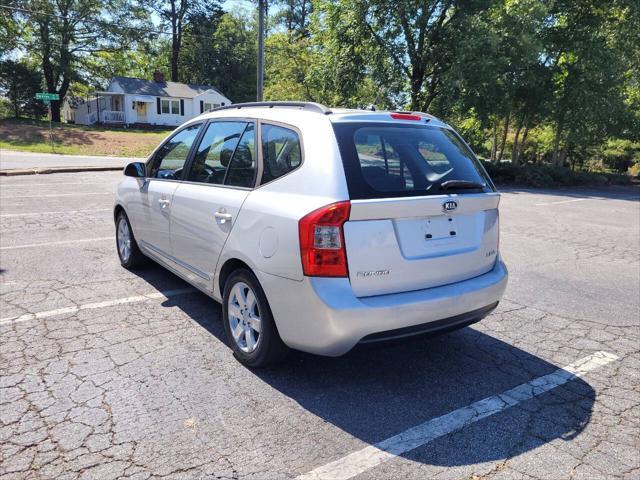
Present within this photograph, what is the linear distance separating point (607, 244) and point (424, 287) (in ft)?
22.4

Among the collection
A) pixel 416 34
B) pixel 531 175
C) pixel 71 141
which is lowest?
pixel 531 175

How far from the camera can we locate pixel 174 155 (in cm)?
476

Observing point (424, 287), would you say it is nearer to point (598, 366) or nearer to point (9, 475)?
point (598, 366)

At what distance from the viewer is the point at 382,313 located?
9.63 ft

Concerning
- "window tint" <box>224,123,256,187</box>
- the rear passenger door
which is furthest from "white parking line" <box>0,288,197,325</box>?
"window tint" <box>224,123,256,187</box>

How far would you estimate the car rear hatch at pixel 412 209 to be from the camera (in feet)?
9.73

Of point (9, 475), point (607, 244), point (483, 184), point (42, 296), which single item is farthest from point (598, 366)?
point (607, 244)

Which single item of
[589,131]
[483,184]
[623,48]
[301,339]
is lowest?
[301,339]

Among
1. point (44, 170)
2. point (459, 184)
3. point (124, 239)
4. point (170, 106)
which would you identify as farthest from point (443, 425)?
point (170, 106)

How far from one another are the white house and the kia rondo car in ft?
155

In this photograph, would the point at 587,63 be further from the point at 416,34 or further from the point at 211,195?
the point at 211,195

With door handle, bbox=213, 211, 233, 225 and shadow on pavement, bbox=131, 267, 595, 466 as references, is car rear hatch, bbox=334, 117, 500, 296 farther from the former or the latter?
door handle, bbox=213, 211, 233, 225

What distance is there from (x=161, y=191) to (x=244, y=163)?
1302 mm

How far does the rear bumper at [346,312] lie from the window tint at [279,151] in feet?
2.37
